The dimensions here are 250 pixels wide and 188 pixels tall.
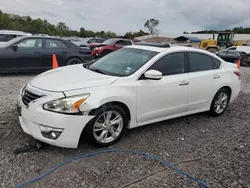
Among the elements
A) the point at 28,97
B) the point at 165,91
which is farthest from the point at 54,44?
the point at 165,91

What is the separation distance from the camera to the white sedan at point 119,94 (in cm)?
285

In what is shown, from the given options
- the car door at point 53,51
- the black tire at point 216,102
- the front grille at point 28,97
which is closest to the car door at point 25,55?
the car door at point 53,51

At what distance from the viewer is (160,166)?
2963 millimetres

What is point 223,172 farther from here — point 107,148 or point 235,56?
point 235,56

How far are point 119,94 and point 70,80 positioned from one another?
0.74 metres

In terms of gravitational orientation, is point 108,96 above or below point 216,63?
below

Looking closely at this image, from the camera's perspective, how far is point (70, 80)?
3.21 meters

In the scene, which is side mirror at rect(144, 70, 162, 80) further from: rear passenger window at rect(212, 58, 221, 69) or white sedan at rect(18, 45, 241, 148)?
rear passenger window at rect(212, 58, 221, 69)

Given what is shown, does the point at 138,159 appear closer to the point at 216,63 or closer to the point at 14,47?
the point at 216,63

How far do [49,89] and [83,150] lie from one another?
1.00m

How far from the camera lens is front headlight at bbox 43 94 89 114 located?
2.81 metres

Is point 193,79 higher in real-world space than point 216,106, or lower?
higher

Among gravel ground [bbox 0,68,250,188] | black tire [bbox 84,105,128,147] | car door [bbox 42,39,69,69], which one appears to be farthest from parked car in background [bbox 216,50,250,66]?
black tire [bbox 84,105,128,147]

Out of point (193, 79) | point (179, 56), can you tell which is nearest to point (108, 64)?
point (179, 56)
